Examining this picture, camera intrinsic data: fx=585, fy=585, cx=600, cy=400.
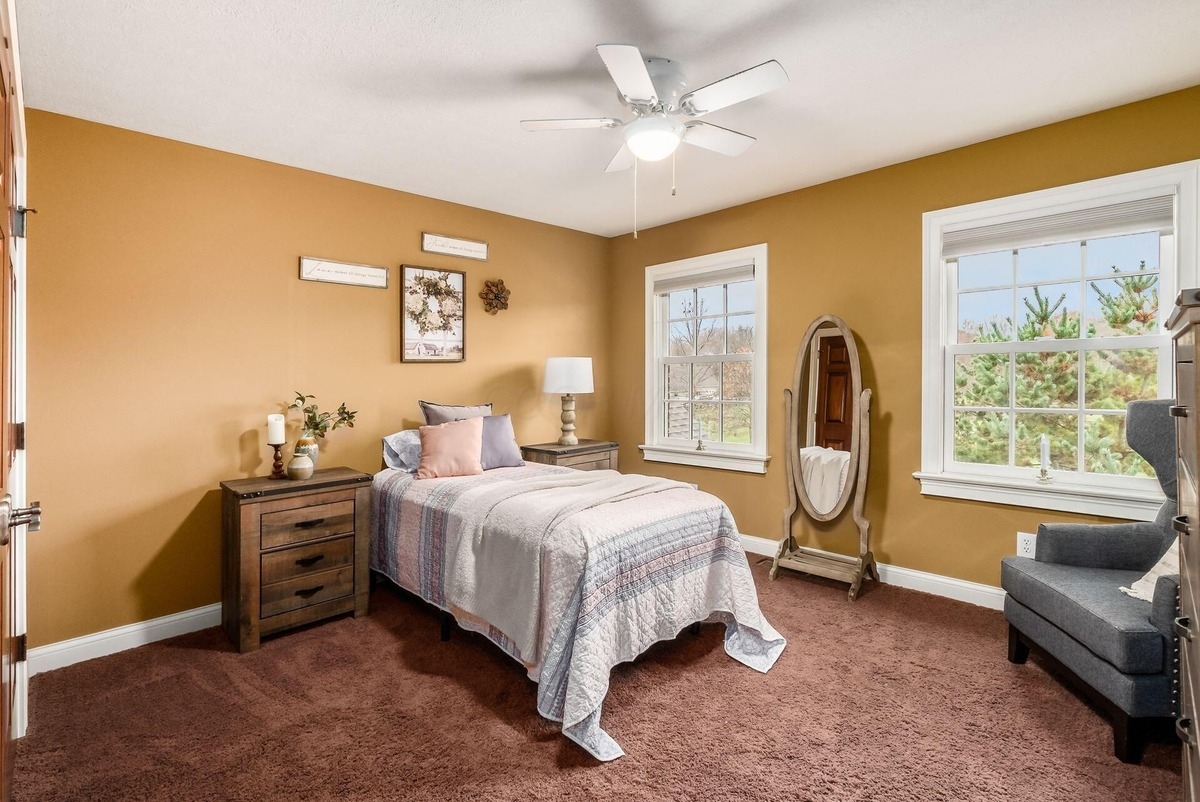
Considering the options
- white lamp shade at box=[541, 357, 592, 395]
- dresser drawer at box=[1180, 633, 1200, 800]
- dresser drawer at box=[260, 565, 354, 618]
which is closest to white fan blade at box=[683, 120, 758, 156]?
white lamp shade at box=[541, 357, 592, 395]

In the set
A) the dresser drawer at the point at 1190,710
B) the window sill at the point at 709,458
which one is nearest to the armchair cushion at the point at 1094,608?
the dresser drawer at the point at 1190,710

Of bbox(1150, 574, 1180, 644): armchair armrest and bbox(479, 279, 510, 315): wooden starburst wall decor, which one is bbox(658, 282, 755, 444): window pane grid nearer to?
bbox(479, 279, 510, 315): wooden starburst wall decor

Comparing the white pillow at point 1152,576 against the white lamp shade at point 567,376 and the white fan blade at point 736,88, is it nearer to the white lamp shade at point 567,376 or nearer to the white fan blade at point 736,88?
the white fan blade at point 736,88

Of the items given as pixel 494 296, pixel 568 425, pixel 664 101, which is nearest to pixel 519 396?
pixel 568 425

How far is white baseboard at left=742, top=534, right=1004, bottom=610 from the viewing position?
10.3 feet

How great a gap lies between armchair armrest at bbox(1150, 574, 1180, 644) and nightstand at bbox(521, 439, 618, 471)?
3.08 metres

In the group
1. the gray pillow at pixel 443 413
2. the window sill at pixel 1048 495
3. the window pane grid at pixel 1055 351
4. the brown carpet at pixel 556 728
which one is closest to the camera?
the brown carpet at pixel 556 728

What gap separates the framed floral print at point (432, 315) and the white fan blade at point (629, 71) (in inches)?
84.4

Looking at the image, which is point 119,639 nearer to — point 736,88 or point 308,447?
point 308,447

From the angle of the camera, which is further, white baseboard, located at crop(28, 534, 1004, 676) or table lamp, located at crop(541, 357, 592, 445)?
table lamp, located at crop(541, 357, 592, 445)

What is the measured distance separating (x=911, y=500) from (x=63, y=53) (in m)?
4.47

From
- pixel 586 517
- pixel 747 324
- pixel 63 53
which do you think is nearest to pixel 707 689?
pixel 586 517

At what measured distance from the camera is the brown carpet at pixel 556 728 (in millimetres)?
1828

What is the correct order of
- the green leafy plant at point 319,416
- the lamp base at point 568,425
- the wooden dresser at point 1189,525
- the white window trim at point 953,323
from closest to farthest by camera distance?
the wooden dresser at point 1189,525
the white window trim at point 953,323
the green leafy plant at point 319,416
the lamp base at point 568,425
